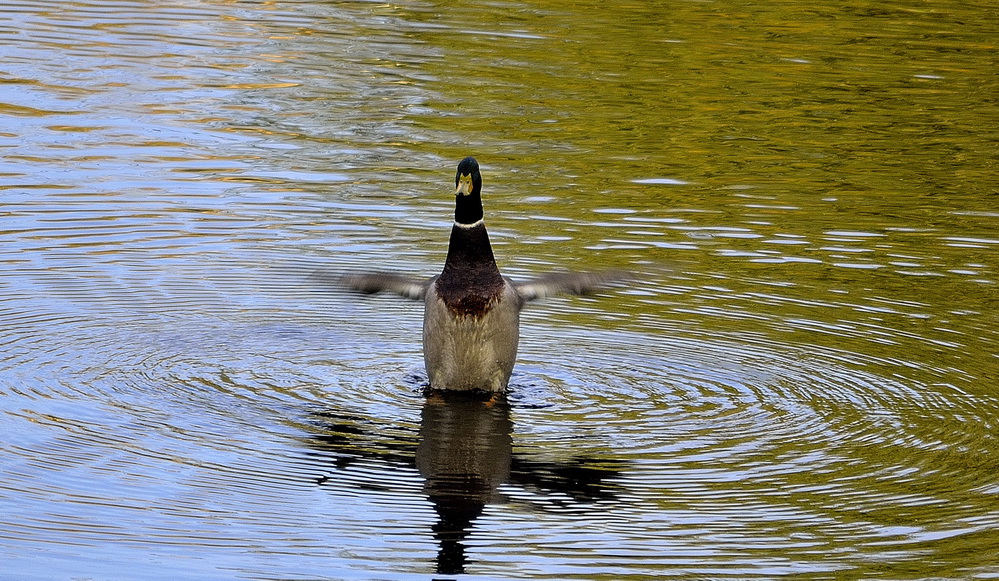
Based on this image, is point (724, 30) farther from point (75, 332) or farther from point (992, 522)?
point (992, 522)

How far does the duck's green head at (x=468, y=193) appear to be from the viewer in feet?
32.5

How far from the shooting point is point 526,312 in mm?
12031

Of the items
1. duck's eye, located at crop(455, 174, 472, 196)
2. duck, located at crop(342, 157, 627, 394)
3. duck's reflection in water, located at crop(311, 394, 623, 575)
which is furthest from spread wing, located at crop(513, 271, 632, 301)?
duck's reflection in water, located at crop(311, 394, 623, 575)

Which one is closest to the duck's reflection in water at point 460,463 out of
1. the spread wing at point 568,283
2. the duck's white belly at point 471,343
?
the duck's white belly at point 471,343

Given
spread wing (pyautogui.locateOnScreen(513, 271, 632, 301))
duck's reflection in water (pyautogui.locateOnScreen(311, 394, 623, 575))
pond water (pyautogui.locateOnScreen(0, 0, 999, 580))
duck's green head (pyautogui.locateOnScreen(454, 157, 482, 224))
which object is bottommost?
duck's reflection in water (pyautogui.locateOnScreen(311, 394, 623, 575))

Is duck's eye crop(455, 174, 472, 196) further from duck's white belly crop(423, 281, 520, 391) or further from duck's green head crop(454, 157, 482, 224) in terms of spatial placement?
duck's white belly crop(423, 281, 520, 391)

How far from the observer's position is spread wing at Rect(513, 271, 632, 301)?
33.6 ft

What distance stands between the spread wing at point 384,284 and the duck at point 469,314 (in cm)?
24

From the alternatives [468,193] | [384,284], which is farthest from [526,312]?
[468,193]

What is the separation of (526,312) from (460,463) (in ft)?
11.0

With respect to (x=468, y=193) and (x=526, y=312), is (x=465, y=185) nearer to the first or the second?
(x=468, y=193)

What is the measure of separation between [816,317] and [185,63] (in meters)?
10.9

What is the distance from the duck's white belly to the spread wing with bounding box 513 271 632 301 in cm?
25

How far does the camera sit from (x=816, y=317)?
11.6 metres
